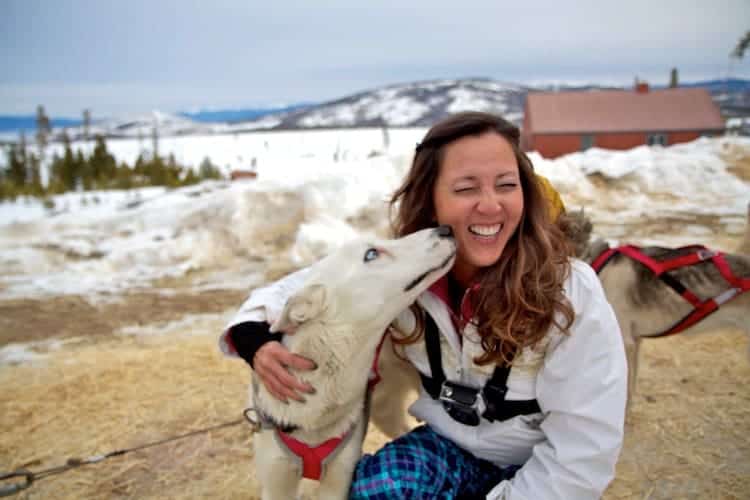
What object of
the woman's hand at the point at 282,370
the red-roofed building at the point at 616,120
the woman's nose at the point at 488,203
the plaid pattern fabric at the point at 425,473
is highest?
the red-roofed building at the point at 616,120

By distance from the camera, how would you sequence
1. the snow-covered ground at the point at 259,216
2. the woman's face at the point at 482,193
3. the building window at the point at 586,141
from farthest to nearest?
the building window at the point at 586,141 < the snow-covered ground at the point at 259,216 < the woman's face at the point at 482,193

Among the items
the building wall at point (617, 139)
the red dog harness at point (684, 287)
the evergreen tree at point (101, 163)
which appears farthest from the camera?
the building wall at point (617, 139)

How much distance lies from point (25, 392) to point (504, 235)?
4252 millimetres

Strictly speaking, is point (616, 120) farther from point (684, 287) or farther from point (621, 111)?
point (684, 287)

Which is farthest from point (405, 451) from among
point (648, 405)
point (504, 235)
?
point (648, 405)

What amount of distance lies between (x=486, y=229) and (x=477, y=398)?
0.61 m

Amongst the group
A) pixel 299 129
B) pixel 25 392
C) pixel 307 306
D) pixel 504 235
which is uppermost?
pixel 299 129

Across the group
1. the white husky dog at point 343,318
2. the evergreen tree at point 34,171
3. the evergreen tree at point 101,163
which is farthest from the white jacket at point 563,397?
the evergreen tree at point 101,163

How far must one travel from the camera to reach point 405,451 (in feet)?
6.70

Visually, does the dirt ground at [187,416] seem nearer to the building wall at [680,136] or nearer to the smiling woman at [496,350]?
the smiling woman at [496,350]

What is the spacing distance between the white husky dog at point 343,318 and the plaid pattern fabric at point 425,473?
0.17m

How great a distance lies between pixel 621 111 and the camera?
25.3 m

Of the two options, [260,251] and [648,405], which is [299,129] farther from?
[648,405]

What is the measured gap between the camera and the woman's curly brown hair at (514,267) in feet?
5.71
